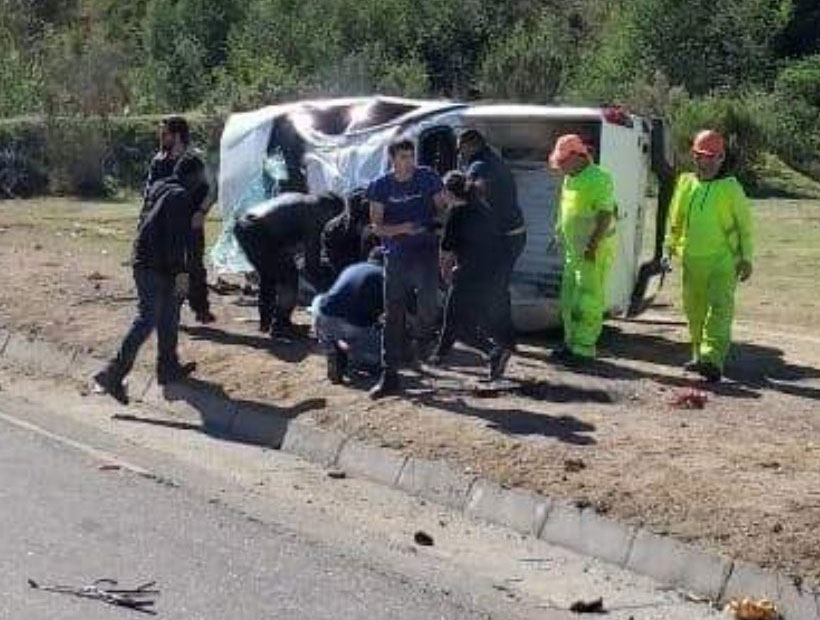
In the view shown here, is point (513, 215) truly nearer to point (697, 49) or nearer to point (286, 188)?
point (286, 188)

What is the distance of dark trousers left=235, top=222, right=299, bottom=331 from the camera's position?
42.5 feet

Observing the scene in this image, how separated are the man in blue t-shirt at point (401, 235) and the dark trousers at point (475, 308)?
58 cm

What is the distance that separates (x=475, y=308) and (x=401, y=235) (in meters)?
1.08

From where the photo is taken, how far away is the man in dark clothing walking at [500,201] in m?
11.5

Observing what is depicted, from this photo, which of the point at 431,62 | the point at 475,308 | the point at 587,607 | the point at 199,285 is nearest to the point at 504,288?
the point at 475,308

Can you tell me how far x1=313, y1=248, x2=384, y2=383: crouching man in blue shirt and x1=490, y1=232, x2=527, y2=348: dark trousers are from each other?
80 centimetres

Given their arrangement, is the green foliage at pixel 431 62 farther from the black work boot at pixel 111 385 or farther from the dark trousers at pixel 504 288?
the dark trousers at pixel 504 288

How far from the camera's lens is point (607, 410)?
406 inches

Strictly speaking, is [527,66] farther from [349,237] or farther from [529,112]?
[349,237]

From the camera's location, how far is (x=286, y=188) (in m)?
14.6

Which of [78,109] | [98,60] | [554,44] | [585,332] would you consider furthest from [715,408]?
Answer: [554,44]

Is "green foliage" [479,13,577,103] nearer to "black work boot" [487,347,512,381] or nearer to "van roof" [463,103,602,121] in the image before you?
"van roof" [463,103,602,121]

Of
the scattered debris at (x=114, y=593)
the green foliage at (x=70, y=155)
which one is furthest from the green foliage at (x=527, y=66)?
the scattered debris at (x=114, y=593)

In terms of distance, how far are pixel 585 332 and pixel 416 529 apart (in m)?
3.99
